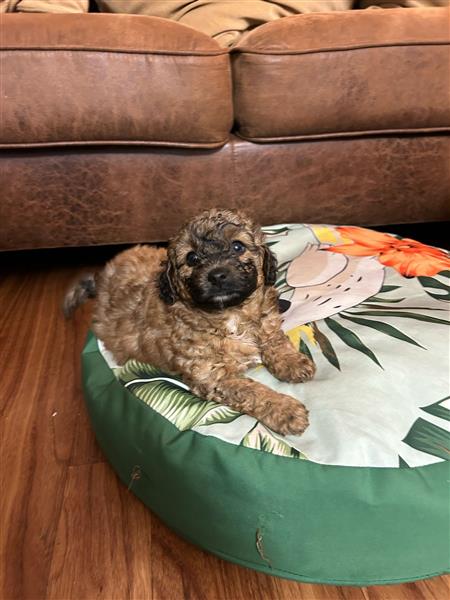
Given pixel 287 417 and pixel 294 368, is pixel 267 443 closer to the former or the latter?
pixel 287 417

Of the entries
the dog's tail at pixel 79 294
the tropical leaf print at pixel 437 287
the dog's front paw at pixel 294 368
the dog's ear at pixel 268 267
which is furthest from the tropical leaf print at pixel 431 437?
the dog's tail at pixel 79 294

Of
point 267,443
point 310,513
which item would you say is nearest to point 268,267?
point 267,443

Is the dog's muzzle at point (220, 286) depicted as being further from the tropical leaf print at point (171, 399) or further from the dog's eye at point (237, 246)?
the tropical leaf print at point (171, 399)

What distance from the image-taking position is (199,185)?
201 cm

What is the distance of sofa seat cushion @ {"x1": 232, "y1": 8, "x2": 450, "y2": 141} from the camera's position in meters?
1.81

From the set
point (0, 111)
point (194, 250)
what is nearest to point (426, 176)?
point (194, 250)

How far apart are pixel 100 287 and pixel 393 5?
5.54 ft

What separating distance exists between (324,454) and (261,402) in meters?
0.20

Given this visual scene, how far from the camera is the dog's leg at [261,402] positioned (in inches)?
41.3

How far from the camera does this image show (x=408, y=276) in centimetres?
145

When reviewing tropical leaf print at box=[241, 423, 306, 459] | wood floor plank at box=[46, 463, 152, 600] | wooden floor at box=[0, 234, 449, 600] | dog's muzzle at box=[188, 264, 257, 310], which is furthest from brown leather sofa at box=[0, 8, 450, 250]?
tropical leaf print at box=[241, 423, 306, 459]

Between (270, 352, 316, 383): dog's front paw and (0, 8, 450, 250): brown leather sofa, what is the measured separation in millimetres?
981

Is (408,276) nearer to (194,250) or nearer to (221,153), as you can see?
(194,250)

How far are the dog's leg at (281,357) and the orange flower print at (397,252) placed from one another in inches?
16.2
